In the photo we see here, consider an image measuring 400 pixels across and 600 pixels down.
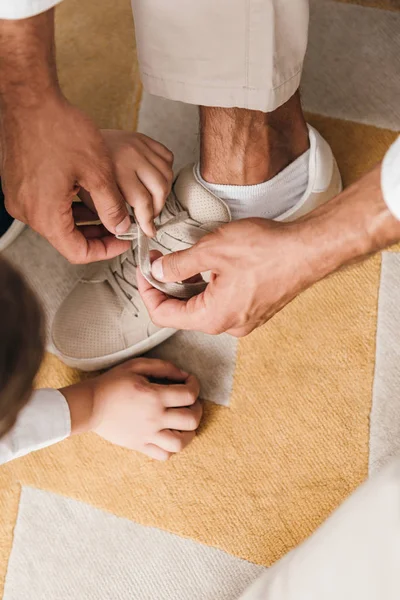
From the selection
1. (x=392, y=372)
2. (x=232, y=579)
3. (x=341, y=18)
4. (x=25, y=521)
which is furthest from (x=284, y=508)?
(x=341, y=18)

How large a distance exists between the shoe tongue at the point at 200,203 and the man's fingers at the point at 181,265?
11 centimetres

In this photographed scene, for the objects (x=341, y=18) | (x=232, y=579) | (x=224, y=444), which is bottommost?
(x=232, y=579)

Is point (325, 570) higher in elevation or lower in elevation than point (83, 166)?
lower

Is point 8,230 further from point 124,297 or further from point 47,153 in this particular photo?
point 47,153

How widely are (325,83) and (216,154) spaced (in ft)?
1.13

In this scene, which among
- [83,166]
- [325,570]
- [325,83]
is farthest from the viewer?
[325,83]

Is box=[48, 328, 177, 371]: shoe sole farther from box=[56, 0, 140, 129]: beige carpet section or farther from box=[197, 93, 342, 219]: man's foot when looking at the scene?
box=[56, 0, 140, 129]: beige carpet section

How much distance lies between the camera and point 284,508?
3.09 feet

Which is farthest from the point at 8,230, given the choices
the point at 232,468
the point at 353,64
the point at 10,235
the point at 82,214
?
the point at 353,64

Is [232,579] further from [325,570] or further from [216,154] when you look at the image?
[216,154]

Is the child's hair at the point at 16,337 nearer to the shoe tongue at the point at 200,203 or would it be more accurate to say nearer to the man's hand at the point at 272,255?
the man's hand at the point at 272,255

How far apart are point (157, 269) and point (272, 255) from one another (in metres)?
0.17

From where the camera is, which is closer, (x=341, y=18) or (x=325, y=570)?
(x=325, y=570)

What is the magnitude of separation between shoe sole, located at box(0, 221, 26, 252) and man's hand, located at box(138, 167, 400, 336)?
37cm
